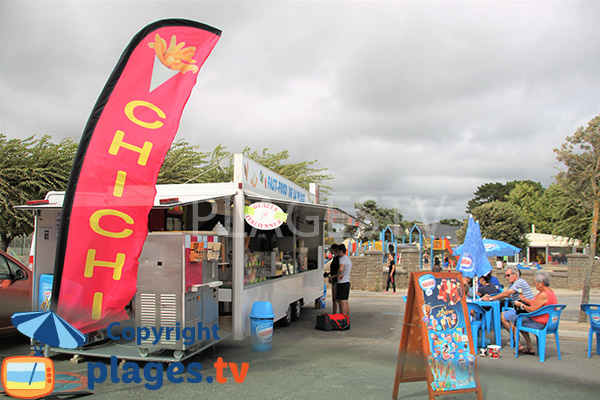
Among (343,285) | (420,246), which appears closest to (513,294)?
(343,285)

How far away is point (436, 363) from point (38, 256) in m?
6.25

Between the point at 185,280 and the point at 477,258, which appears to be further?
the point at 477,258

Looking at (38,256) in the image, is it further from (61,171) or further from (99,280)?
(61,171)

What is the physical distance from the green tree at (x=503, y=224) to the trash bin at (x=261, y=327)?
37411 millimetres

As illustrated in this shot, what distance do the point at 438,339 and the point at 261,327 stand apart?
327 cm

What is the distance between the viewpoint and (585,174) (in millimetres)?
10016

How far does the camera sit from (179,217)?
363 inches

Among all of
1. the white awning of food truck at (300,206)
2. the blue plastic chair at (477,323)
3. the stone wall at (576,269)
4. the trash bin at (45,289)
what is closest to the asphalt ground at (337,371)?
the blue plastic chair at (477,323)

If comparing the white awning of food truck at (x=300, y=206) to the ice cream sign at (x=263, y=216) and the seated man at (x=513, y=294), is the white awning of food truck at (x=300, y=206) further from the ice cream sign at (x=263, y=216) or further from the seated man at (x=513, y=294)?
the seated man at (x=513, y=294)

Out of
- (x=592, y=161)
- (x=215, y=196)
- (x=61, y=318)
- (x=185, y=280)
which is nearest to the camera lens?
(x=61, y=318)

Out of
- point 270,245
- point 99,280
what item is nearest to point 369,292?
point 270,245

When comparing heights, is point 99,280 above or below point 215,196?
below

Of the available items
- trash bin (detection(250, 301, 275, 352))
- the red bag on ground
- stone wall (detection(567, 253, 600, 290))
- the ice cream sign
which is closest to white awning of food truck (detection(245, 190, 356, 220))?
the ice cream sign

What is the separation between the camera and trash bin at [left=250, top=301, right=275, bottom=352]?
7.32 m
